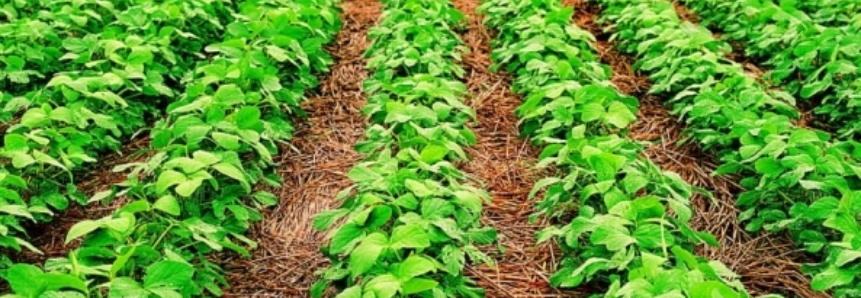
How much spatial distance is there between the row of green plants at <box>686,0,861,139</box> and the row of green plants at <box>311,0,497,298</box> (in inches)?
74.7

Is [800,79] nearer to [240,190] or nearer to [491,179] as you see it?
[491,179]

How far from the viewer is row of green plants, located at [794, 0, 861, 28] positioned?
4855 mm

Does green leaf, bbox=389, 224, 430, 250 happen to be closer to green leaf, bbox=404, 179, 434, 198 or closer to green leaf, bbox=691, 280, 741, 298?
green leaf, bbox=404, 179, 434, 198

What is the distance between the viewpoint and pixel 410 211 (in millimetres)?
2699

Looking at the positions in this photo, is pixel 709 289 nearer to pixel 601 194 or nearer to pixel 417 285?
pixel 601 194

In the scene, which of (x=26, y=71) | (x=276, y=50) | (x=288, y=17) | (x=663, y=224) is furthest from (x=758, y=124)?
(x=26, y=71)

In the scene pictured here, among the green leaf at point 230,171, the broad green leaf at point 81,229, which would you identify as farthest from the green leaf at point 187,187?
the broad green leaf at point 81,229

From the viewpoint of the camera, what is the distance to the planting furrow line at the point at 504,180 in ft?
9.71

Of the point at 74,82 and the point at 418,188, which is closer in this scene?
the point at 418,188

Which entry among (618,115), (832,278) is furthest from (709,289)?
(618,115)

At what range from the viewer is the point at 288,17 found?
14.7 ft

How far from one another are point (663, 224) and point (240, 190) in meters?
1.59

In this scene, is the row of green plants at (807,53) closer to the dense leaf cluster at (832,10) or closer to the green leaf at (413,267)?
the dense leaf cluster at (832,10)

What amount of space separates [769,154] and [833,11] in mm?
2359
